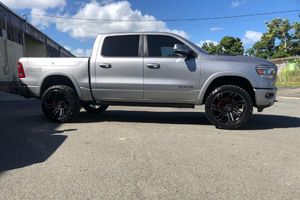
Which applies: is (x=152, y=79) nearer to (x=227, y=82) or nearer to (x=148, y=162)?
(x=227, y=82)

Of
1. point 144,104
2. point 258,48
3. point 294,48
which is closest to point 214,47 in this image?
point 258,48

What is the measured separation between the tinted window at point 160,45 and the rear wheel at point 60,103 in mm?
2011

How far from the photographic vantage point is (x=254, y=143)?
12.6 ft

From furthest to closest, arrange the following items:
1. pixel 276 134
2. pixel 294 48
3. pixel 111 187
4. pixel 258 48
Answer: pixel 258 48
pixel 294 48
pixel 276 134
pixel 111 187

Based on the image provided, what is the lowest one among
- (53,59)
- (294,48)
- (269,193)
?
(269,193)

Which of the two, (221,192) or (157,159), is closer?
(221,192)

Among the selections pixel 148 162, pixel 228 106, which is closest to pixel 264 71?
pixel 228 106

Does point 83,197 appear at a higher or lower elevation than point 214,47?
lower

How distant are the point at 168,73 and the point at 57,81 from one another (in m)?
2.73

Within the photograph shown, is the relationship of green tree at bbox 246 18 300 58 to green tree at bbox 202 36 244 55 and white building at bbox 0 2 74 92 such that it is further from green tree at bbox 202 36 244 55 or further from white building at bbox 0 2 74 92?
white building at bbox 0 2 74 92

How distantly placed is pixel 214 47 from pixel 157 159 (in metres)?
63.9

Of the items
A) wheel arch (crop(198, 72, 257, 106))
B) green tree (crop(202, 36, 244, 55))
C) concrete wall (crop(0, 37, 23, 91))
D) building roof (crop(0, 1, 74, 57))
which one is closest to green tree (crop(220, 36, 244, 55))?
green tree (crop(202, 36, 244, 55))

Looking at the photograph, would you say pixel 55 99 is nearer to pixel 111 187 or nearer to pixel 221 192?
pixel 111 187

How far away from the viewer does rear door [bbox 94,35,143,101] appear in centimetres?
492
